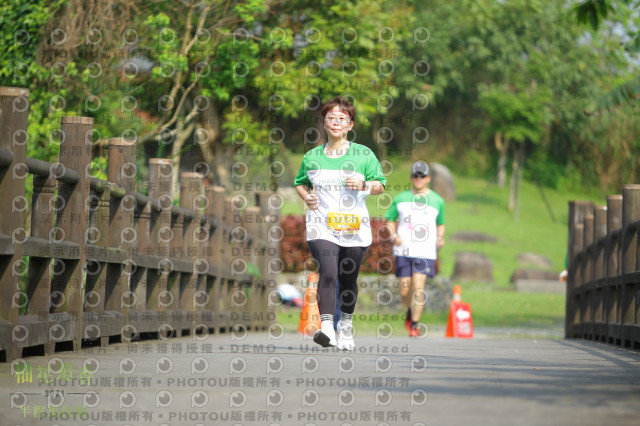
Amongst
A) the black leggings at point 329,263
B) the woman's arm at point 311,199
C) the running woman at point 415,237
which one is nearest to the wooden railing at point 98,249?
the woman's arm at point 311,199

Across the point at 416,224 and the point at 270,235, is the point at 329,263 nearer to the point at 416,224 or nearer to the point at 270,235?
the point at 416,224

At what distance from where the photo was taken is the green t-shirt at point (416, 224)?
1197 centimetres

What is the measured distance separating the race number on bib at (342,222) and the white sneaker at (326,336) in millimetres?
673

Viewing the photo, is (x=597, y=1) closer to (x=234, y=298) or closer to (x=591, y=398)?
(x=591, y=398)

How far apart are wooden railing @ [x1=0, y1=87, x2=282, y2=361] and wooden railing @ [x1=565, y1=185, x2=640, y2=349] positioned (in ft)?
12.4

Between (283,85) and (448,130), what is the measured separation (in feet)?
119

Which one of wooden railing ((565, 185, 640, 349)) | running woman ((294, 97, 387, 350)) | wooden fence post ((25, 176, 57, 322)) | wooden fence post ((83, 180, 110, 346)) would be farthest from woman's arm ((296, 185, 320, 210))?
wooden railing ((565, 185, 640, 349))

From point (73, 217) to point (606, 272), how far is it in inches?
227

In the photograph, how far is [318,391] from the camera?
4.66 m

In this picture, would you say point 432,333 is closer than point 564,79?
Yes

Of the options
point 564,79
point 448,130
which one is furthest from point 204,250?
point 448,130

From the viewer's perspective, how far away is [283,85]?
17.7m

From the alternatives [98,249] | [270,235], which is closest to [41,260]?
[98,249]

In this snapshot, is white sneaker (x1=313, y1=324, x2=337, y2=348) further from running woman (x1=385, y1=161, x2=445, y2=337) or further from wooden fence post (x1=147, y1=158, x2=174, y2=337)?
running woman (x1=385, y1=161, x2=445, y2=337)
